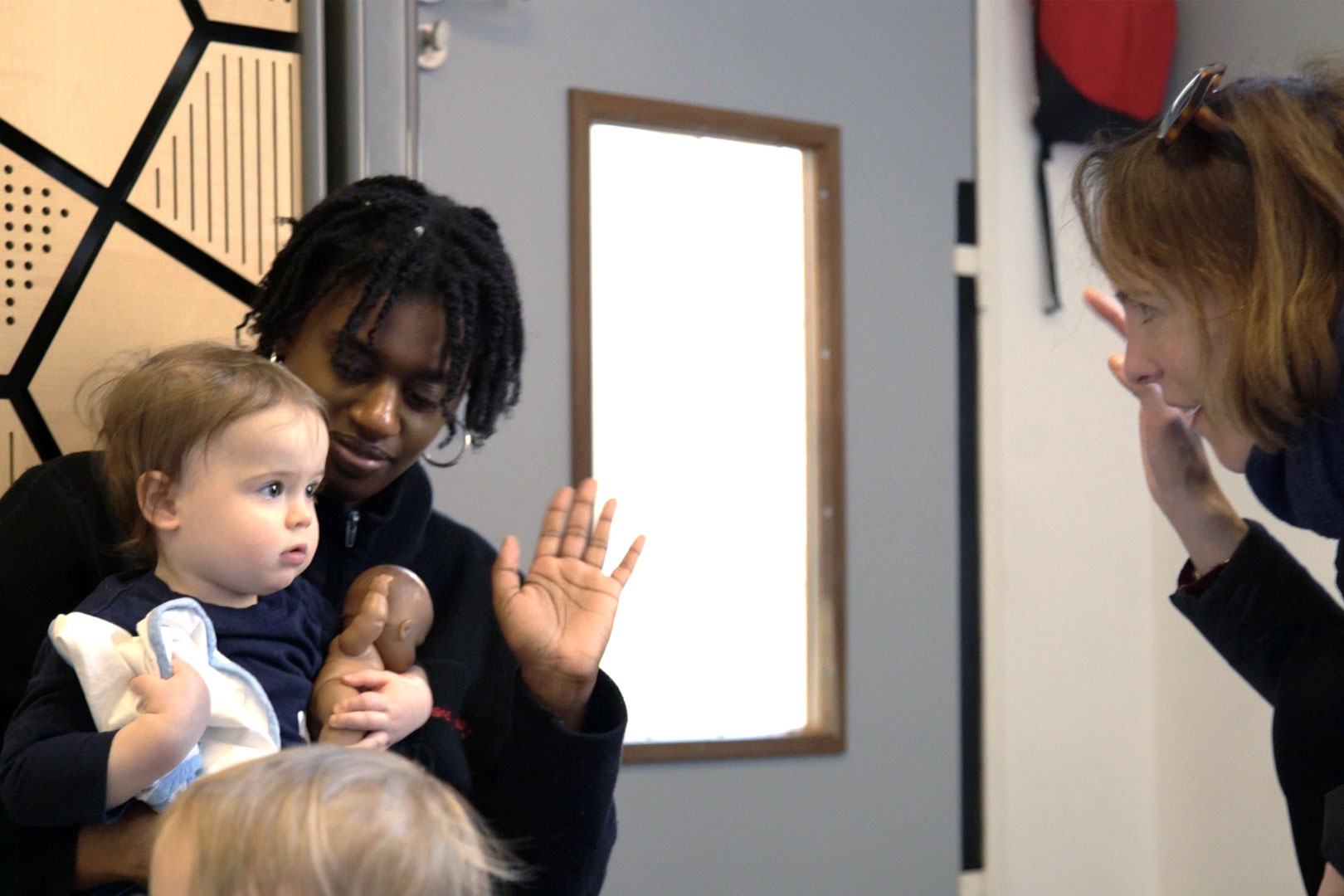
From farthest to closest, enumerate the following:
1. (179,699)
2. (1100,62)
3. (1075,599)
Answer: (1075,599), (1100,62), (179,699)

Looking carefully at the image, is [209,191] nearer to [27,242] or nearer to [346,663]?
[27,242]

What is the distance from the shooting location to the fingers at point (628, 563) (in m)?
1.46

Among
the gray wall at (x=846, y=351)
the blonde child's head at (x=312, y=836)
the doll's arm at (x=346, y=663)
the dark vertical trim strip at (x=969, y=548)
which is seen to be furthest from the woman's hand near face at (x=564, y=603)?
the dark vertical trim strip at (x=969, y=548)

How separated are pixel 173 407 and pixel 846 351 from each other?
6.12 ft

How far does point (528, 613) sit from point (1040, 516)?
6.45 ft

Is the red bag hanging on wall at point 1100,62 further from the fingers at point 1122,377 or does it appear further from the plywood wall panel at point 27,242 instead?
the plywood wall panel at point 27,242

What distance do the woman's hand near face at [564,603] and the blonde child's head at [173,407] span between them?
28 cm

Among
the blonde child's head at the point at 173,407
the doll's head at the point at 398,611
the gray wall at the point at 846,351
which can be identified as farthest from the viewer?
the gray wall at the point at 846,351

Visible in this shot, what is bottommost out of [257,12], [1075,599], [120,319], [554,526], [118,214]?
[1075,599]

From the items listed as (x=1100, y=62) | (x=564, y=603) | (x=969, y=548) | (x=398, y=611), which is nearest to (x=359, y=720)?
(x=398, y=611)

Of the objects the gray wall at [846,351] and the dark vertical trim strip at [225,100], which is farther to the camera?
the gray wall at [846,351]

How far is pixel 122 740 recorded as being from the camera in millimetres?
1084

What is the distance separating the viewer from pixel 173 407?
4.11 feet

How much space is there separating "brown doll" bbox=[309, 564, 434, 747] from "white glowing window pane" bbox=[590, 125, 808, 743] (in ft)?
4.06
